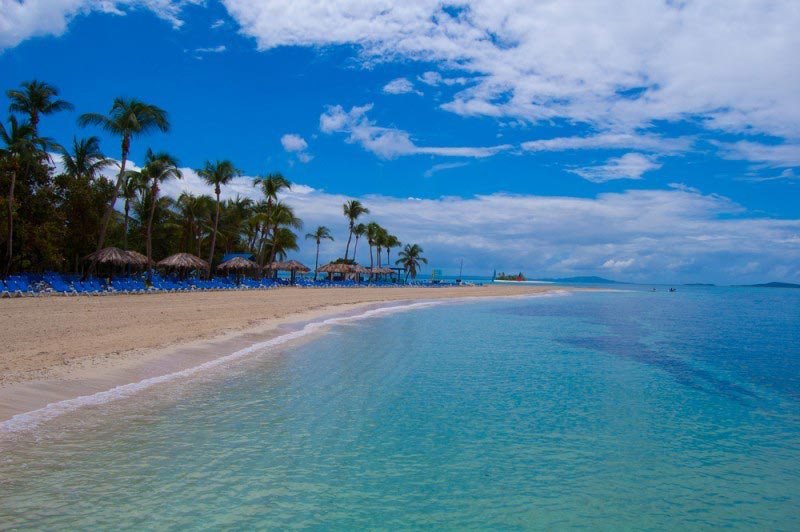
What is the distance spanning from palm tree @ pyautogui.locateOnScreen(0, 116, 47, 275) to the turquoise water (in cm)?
1852

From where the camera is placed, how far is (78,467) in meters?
5.00

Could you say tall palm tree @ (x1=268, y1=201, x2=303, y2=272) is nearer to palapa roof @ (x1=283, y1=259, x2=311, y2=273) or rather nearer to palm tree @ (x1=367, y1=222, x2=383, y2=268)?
palapa roof @ (x1=283, y1=259, x2=311, y2=273)

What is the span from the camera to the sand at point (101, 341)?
7.65m

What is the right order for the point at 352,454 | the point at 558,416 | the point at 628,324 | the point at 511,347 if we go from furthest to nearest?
the point at 628,324 < the point at 511,347 < the point at 558,416 < the point at 352,454

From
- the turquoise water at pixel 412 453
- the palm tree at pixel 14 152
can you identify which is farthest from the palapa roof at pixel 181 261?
the turquoise water at pixel 412 453

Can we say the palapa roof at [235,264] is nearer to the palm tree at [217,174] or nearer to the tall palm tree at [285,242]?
the palm tree at [217,174]

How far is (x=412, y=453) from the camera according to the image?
237 inches

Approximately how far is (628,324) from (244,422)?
949 inches

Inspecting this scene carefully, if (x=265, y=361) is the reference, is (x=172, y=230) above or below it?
above

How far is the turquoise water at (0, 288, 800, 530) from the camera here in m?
4.46

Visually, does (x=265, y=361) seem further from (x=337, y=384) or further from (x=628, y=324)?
(x=628, y=324)

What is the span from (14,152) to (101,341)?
61.5 ft

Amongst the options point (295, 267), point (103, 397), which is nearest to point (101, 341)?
point (103, 397)

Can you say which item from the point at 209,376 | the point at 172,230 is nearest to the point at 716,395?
the point at 209,376
